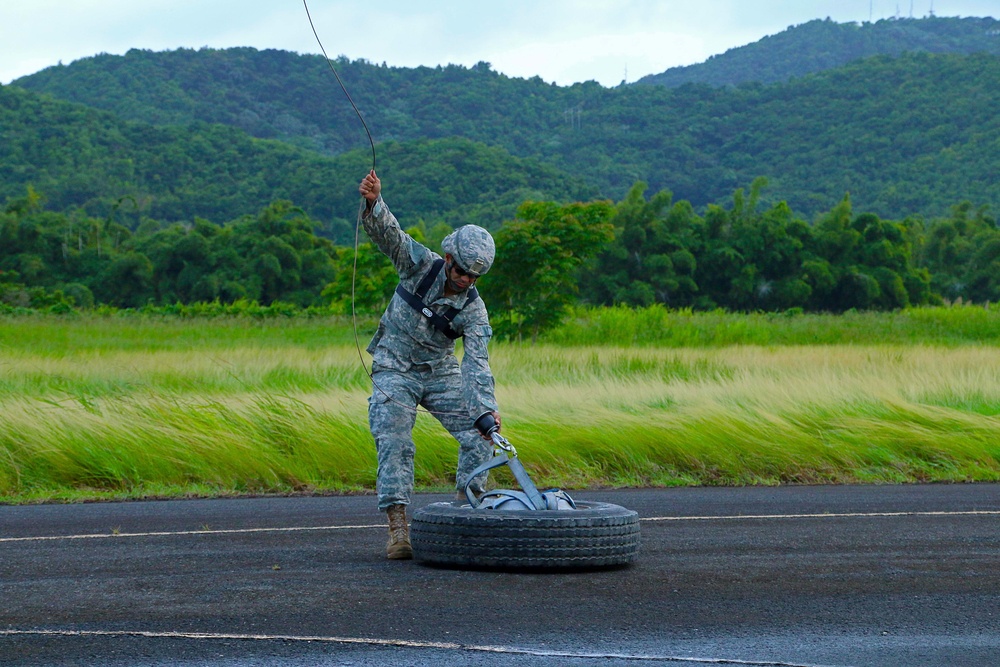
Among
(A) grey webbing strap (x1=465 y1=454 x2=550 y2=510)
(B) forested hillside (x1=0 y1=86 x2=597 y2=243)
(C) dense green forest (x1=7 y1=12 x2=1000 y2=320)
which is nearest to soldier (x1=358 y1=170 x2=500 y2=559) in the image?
(A) grey webbing strap (x1=465 y1=454 x2=550 y2=510)

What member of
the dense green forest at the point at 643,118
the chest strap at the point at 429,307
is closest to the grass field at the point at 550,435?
the chest strap at the point at 429,307

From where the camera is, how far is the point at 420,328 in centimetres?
672

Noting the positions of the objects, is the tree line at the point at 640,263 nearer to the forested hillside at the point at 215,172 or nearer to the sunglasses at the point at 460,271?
the forested hillside at the point at 215,172

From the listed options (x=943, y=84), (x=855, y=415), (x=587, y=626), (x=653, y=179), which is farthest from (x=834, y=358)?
(x=943, y=84)

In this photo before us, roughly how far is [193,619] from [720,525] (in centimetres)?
422

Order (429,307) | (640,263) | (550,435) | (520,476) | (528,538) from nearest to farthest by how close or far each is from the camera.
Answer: (528,538), (520,476), (429,307), (550,435), (640,263)

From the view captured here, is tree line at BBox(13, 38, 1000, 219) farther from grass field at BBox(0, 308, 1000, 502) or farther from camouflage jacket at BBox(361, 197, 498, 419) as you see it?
camouflage jacket at BBox(361, 197, 498, 419)

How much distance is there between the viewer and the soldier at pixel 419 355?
21.4ft

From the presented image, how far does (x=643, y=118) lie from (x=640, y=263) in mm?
90688

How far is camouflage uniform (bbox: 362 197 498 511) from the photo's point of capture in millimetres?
6555

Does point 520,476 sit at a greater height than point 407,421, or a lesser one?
lesser

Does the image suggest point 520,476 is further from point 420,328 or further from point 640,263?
point 640,263

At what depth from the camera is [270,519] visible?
8.75 metres

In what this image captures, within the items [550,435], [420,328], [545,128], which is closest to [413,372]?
[420,328]
